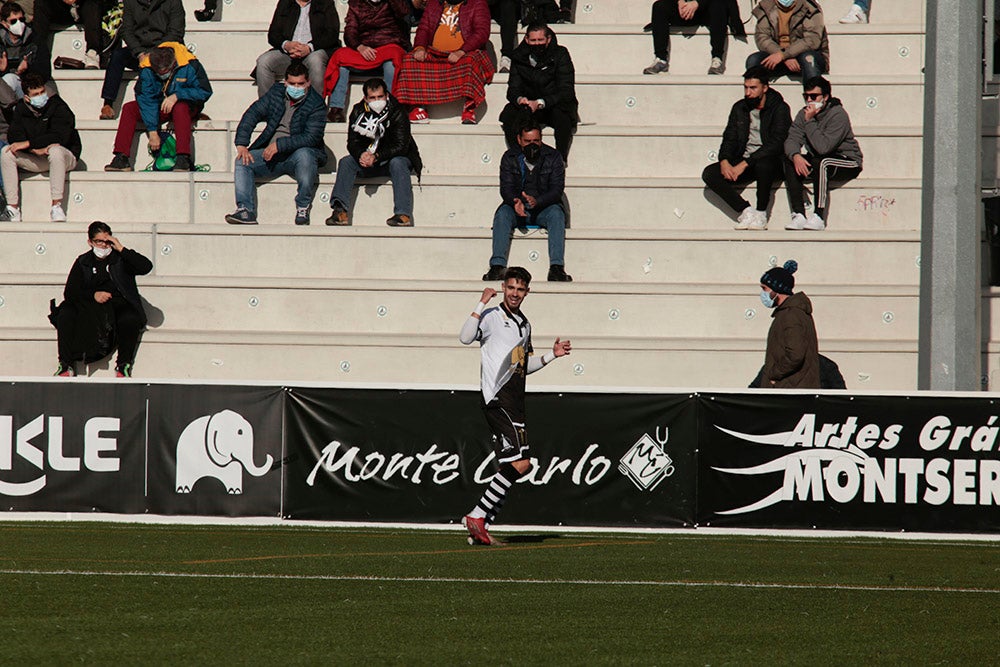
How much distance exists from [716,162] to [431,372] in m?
4.48

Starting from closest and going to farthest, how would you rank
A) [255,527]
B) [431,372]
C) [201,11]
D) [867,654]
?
[867,654], [255,527], [431,372], [201,11]

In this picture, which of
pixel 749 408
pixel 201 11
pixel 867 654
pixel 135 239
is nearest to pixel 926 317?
pixel 749 408

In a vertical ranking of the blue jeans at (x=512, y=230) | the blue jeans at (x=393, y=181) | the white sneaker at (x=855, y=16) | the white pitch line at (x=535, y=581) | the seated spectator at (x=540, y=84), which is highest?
the white sneaker at (x=855, y=16)

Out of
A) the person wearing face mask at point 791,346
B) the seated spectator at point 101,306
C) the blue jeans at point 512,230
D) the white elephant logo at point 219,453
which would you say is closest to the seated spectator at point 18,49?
the seated spectator at point 101,306

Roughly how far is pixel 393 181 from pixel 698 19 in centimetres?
497

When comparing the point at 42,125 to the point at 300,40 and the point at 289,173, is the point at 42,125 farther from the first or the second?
the point at 300,40

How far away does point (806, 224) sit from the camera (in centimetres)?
1617

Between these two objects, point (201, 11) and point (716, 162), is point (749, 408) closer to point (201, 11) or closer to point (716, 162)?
point (716, 162)

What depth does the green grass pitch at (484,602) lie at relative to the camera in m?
5.78

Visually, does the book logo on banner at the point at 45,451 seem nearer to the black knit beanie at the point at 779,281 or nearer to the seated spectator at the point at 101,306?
the seated spectator at the point at 101,306

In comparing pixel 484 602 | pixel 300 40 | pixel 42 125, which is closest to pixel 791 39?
pixel 300 40

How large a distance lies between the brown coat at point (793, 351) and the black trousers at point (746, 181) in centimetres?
310

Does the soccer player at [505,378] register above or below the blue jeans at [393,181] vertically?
below

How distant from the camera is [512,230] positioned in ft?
52.2
